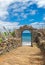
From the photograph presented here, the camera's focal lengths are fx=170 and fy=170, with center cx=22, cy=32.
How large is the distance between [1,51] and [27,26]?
13980 millimetres

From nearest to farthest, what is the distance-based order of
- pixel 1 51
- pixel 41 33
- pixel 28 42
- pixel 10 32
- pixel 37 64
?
pixel 37 64
pixel 1 51
pixel 41 33
pixel 10 32
pixel 28 42

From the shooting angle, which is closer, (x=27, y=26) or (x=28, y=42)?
(x=27, y=26)

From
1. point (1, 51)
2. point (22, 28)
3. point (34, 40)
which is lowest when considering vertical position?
point (1, 51)

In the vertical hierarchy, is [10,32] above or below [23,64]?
above

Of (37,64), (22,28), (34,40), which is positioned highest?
(22,28)

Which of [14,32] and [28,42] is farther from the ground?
[28,42]

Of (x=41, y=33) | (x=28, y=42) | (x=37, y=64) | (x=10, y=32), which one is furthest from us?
(x=28, y=42)

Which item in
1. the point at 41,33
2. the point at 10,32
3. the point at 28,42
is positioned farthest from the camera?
the point at 28,42

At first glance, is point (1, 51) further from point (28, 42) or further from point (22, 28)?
point (28, 42)

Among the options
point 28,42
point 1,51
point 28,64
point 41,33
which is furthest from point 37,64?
point 28,42

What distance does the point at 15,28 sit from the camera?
1078 inches

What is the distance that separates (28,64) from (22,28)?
1744cm

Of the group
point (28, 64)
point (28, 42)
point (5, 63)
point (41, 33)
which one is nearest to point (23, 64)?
point (28, 64)

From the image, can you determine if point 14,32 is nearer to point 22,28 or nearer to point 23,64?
point 22,28
